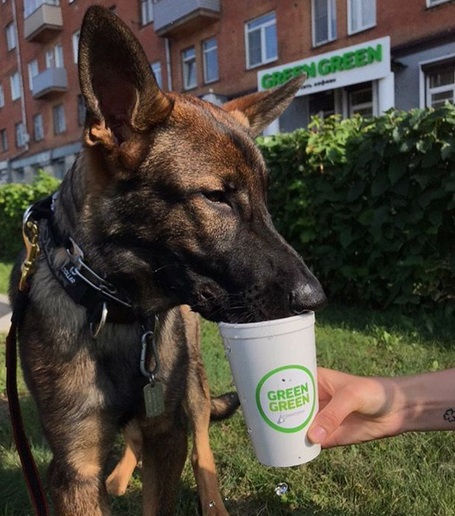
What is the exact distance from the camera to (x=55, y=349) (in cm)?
196

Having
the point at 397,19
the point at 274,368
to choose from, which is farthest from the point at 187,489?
the point at 397,19

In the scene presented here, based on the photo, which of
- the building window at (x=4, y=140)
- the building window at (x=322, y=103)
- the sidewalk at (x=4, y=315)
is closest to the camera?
the sidewalk at (x=4, y=315)

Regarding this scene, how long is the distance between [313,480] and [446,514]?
0.62 meters

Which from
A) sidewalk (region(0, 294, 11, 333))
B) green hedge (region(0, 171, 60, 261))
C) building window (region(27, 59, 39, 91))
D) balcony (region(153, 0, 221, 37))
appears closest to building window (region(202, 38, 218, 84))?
balcony (region(153, 0, 221, 37))

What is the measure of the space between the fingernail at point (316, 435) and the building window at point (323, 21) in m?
16.9

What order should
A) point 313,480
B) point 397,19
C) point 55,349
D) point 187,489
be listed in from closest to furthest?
point 55,349 → point 313,480 → point 187,489 → point 397,19

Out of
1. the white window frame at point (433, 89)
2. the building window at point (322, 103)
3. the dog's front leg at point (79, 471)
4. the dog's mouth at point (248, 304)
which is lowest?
the dog's front leg at point (79, 471)

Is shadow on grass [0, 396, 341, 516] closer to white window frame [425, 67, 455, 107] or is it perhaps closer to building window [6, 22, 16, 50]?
white window frame [425, 67, 455, 107]

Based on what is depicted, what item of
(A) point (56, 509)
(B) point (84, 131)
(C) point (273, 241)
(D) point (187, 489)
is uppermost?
(B) point (84, 131)

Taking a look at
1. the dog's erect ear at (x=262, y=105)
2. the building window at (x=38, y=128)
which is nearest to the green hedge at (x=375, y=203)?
the dog's erect ear at (x=262, y=105)

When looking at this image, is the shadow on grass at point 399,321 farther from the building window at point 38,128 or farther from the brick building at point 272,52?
the building window at point 38,128

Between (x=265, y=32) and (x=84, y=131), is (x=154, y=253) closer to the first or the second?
(x=84, y=131)

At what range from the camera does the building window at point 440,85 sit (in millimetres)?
14414

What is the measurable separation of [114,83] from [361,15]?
52.5ft
